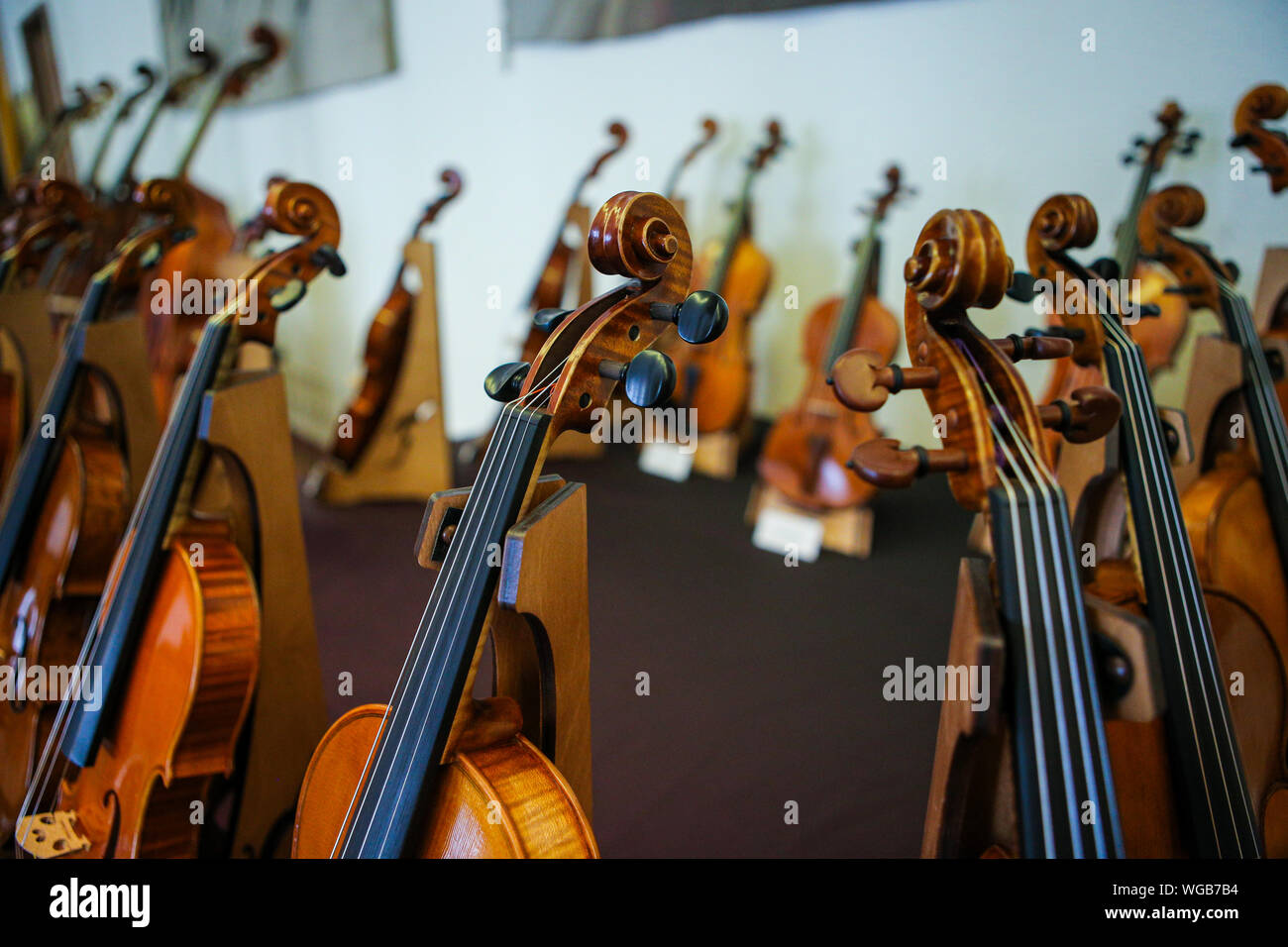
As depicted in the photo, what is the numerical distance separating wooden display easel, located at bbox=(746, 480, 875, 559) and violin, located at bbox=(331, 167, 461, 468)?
1.30m

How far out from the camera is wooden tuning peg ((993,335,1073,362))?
0.77 metres

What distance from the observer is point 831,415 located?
249 centimetres

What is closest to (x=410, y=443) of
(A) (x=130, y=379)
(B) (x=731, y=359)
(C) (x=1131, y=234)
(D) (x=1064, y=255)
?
(B) (x=731, y=359)

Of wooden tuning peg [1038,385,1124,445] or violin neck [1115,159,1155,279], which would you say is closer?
wooden tuning peg [1038,385,1124,445]

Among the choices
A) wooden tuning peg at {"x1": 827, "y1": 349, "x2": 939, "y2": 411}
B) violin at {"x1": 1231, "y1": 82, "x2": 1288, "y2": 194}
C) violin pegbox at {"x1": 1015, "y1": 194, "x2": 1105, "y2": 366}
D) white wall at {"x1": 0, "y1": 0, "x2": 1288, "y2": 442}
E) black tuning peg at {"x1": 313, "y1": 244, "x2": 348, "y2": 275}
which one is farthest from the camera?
white wall at {"x1": 0, "y1": 0, "x2": 1288, "y2": 442}

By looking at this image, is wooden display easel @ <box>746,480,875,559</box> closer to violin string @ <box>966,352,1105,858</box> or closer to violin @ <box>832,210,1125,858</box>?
violin @ <box>832,210,1125,858</box>

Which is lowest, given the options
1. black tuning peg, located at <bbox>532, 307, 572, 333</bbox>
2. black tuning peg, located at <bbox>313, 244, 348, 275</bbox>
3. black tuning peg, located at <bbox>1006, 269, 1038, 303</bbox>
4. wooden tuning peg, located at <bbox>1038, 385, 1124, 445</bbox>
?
wooden tuning peg, located at <bbox>1038, 385, 1124, 445</bbox>

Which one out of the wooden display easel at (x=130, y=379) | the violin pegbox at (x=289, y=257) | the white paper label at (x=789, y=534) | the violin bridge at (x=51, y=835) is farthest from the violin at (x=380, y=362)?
the violin bridge at (x=51, y=835)

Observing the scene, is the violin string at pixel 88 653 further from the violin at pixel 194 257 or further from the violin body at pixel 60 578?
the violin at pixel 194 257

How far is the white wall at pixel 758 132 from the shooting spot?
2262 mm

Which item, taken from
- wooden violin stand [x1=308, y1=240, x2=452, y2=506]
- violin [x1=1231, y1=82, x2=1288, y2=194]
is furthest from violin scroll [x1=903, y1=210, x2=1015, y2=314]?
wooden violin stand [x1=308, y1=240, x2=452, y2=506]

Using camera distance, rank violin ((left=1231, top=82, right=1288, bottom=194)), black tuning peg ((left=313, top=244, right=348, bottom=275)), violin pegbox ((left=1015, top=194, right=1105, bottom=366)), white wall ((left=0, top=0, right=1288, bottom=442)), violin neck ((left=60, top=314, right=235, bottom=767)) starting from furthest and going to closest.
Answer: white wall ((left=0, top=0, right=1288, bottom=442)), violin ((left=1231, top=82, right=1288, bottom=194)), black tuning peg ((left=313, top=244, right=348, bottom=275)), violin neck ((left=60, top=314, right=235, bottom=767)), violin pegbox ((left=1015, top=194, right=1105, bottom=366))
